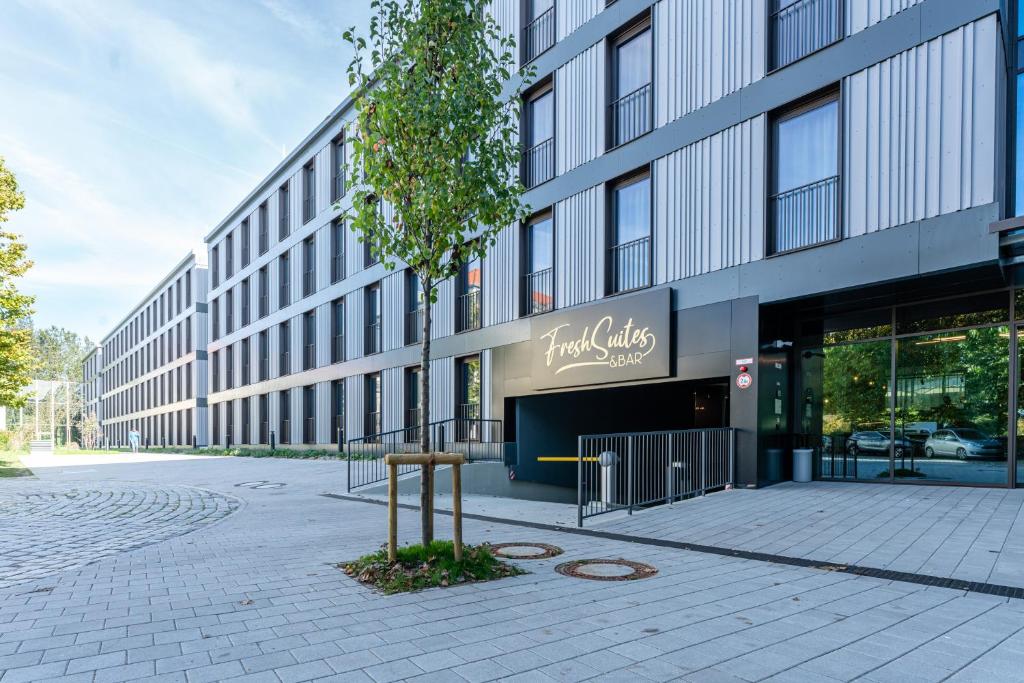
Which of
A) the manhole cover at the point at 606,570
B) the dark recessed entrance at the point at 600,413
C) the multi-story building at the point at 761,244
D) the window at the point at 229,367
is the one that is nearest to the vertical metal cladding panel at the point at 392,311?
the multi-story building at the point at 761,244

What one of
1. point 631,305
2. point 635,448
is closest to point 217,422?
point 631,305

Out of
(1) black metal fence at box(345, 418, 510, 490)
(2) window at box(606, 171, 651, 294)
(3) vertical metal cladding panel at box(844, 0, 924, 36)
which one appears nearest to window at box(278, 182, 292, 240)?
(1) black metal fence at box(345, 418, 510, 490)

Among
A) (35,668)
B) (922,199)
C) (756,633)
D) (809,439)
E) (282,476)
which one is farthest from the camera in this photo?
(282,476)

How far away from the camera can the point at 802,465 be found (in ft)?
39.2

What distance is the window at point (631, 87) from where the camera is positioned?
561 inches

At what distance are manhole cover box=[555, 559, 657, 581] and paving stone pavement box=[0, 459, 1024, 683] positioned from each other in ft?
0.48

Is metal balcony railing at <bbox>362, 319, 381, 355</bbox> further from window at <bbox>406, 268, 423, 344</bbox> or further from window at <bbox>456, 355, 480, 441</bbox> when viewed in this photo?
window at <bbox>456, 355, 480, 441</bbox>

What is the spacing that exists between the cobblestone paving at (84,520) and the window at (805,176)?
35.6 feet

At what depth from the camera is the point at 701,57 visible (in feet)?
42.1

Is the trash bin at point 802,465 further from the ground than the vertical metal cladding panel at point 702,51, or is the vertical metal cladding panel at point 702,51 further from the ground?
the vertical metal cladding panel at point 702,51

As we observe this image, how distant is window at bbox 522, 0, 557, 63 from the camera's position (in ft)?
55.8

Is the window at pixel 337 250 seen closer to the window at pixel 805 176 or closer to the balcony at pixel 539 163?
the balcony at pixel 539 163

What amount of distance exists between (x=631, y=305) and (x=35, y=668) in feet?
38.1

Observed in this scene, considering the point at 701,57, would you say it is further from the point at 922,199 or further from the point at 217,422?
the point at 217,422
